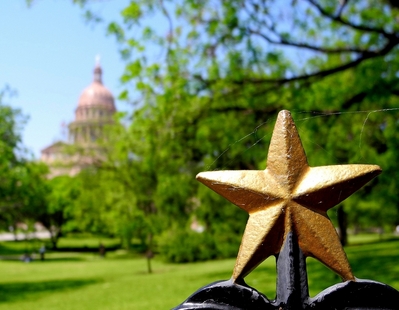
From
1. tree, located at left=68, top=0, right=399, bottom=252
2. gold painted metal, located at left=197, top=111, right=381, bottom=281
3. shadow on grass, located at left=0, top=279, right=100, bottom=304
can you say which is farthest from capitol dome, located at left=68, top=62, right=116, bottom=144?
gold painted metal, located at left=197, top=111, right=381, bottom=281

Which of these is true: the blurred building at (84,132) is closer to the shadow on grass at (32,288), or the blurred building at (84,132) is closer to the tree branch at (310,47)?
the shadow on grass at (32,288)

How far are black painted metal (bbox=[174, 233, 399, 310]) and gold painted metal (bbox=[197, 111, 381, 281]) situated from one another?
59 millimetres

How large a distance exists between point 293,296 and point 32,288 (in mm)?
16145

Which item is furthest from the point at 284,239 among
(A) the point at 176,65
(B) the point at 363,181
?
(A) the point at 176,65

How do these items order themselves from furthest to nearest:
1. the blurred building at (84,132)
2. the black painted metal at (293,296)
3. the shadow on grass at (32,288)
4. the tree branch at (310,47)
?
the blurred building at (84,132) → the shadow on grass at (32,288) → the tree branch at (310,47) → the black painted metal at (293,296)

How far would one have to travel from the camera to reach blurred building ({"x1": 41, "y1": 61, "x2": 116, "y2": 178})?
97.5ft

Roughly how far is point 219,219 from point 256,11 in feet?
55.7

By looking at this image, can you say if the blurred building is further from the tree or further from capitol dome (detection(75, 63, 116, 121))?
the tree

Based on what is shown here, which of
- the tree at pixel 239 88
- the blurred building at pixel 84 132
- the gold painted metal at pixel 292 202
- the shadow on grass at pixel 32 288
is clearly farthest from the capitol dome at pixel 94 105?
the gold painted metal at pixel 292 202

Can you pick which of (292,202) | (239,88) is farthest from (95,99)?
(292,202)

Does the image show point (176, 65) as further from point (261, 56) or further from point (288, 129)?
point (288, 129)

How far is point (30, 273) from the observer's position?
2280 cm

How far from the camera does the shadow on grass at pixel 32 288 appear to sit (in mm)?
14234

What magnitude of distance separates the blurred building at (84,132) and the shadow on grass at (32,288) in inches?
348
